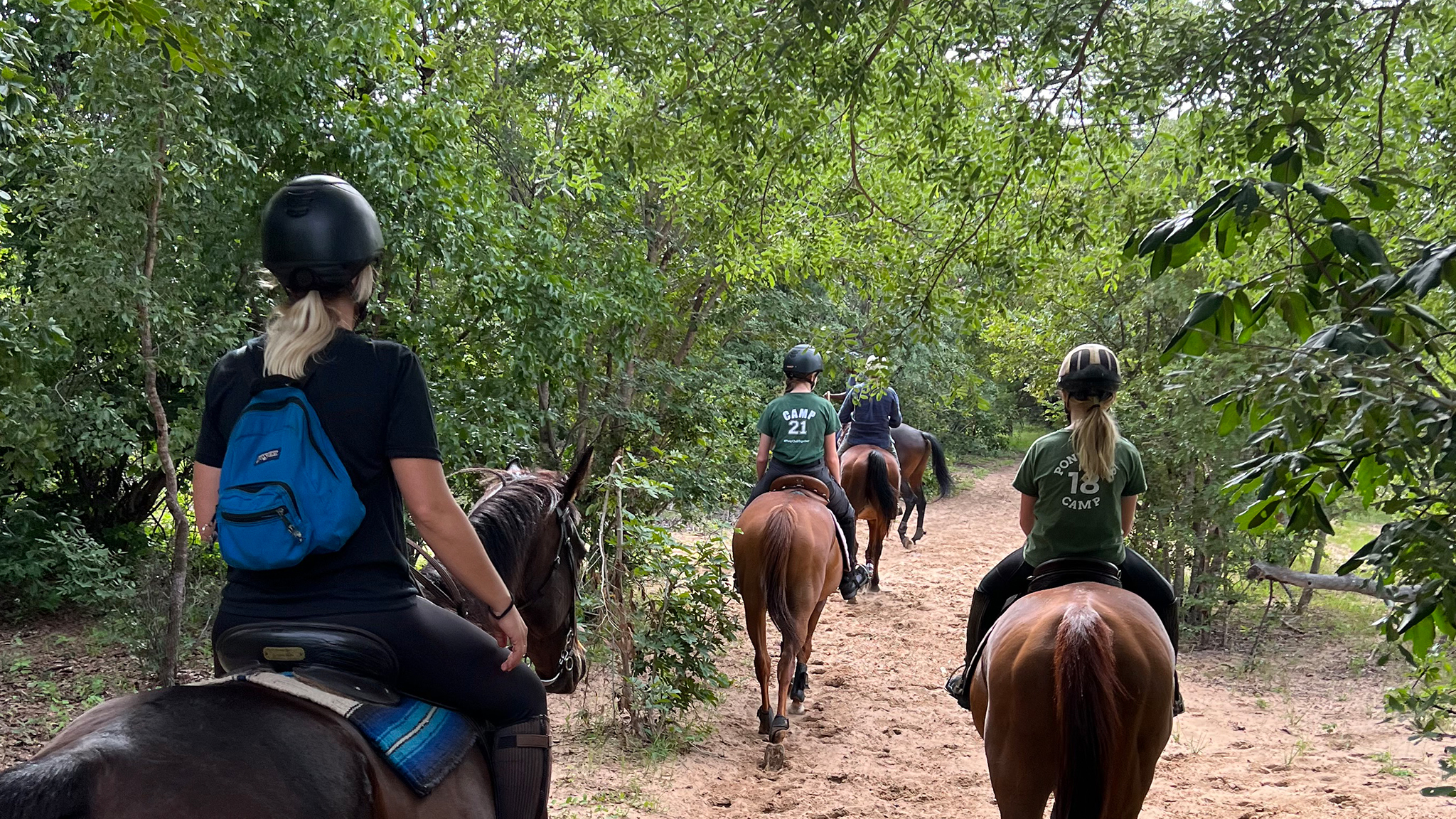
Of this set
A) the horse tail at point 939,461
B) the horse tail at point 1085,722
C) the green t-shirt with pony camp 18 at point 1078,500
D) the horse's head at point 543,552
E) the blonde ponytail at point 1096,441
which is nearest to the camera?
the horse tail at point 1085,722

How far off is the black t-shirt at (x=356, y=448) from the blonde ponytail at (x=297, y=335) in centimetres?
4

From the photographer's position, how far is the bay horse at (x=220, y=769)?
Answer: 168cm

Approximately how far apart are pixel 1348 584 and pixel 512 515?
339cm

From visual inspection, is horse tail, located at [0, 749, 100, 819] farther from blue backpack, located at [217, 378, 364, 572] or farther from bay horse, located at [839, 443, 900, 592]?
bay horse, located at [839, 443, 900, 592]

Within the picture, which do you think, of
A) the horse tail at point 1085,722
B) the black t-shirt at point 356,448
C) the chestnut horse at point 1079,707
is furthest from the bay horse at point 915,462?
the black t-shirt at point 356,448

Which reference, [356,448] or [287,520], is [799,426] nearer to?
[356,448]

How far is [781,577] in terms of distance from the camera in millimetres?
6680

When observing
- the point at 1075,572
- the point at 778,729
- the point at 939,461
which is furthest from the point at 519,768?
the point at 939,461

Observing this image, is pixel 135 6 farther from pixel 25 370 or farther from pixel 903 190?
pixel 903 190

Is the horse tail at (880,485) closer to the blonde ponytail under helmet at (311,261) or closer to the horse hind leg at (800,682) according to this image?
the horse hind leg at (800,682)

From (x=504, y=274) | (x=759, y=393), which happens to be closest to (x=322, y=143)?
(x=504, y=274)

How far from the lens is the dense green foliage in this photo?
2.29 meters

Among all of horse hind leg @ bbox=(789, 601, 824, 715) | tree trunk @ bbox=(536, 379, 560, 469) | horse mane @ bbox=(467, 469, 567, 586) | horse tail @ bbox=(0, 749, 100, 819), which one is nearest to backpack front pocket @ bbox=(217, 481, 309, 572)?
horse tail @ bbox=(0, 749, 100, 819)

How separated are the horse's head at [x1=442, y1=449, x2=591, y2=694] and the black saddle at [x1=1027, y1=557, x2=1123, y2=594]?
78.1 inches
